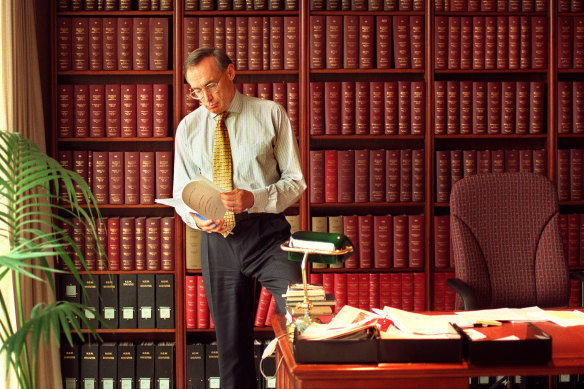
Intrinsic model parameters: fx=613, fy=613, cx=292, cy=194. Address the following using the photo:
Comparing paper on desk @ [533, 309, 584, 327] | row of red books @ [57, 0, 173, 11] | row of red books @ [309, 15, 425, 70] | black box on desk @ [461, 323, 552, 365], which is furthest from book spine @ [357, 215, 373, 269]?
black box on desk @ [461, 323, 552, 365]

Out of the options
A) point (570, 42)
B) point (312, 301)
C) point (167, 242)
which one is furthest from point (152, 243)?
point (570, 42)

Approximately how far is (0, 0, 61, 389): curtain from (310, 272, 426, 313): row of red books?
1.37 meters

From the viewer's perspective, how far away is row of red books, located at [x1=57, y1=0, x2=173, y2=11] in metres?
3.19

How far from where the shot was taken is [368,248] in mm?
3238

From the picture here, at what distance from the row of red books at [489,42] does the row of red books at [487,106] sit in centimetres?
10

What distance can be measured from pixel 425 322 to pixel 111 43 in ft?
7.61

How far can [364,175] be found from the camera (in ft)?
10.6

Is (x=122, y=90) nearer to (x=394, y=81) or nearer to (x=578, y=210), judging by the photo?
(x=394, y=81)

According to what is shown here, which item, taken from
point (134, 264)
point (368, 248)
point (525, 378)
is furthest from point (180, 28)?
point (525, 378)

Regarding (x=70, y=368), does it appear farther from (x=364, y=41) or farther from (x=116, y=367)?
(x=364, y=41)

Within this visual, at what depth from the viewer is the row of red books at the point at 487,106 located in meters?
3.22

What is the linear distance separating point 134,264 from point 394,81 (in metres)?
1.73

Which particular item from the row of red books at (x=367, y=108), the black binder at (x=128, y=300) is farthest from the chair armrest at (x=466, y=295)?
the black binder at (x=128, y=300)

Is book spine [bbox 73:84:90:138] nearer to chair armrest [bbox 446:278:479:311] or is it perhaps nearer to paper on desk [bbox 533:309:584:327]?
chair armrest [bbox 446:278:479:311]
